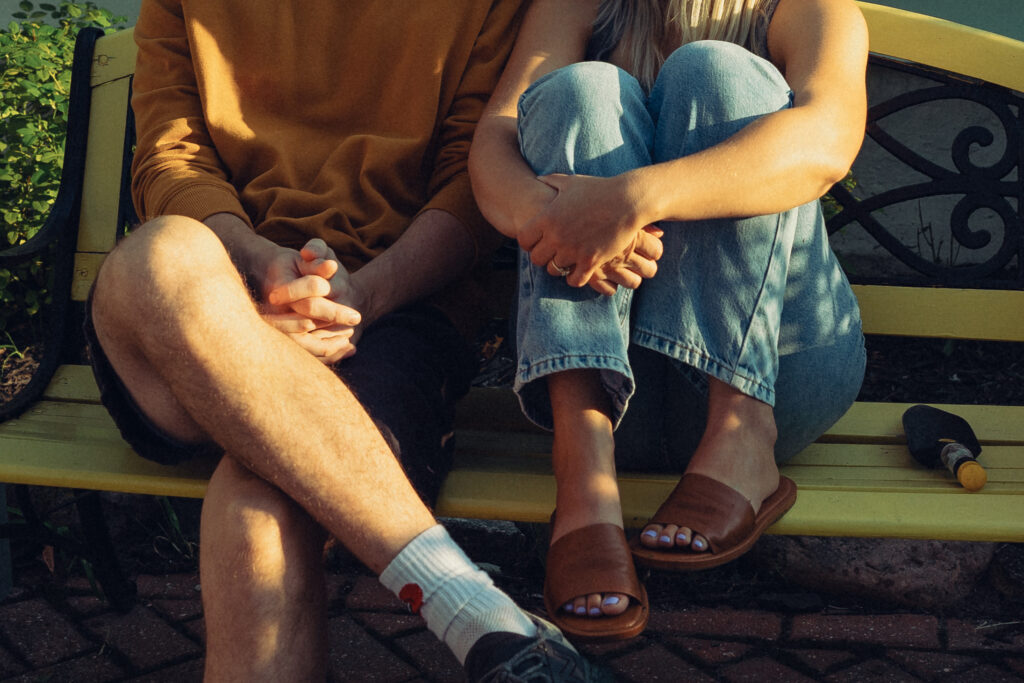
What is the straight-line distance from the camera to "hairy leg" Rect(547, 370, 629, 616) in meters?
1.61

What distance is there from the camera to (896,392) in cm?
291

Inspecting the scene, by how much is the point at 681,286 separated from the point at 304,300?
2.14 feet

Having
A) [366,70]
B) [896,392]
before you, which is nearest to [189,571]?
[366,70]

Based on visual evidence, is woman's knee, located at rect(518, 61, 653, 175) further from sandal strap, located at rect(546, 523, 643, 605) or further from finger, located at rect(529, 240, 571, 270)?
sandal strap, located at rect(546, 523, 643, 605)

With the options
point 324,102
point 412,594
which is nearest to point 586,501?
point 412,594

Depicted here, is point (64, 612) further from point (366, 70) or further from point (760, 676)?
point (760, 676)

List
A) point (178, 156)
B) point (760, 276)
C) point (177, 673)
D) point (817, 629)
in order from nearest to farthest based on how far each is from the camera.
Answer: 1. point (760, 276)
2. point (178, 156)
3. point (177, 673)
4. point (817, 629)

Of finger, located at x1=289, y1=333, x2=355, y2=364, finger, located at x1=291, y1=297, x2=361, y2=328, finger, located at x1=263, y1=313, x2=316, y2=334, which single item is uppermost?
finger, located at x1=291, y1=297, x2=361, y2=328

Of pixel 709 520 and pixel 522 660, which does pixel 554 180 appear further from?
pixel 522 660

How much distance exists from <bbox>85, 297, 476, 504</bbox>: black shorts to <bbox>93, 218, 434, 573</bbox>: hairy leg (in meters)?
0.13

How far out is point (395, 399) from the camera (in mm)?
1763

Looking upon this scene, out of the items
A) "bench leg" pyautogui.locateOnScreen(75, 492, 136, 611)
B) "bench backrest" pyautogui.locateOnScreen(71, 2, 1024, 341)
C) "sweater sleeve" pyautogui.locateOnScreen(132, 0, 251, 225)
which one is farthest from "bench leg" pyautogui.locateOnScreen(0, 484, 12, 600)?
"sweater sleeve" pyautogui.locateOnScreen(132, 0, 251, 225)

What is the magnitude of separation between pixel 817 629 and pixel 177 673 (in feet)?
4.99

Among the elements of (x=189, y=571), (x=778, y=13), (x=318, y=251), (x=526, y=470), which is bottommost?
(x=189, y=571)
